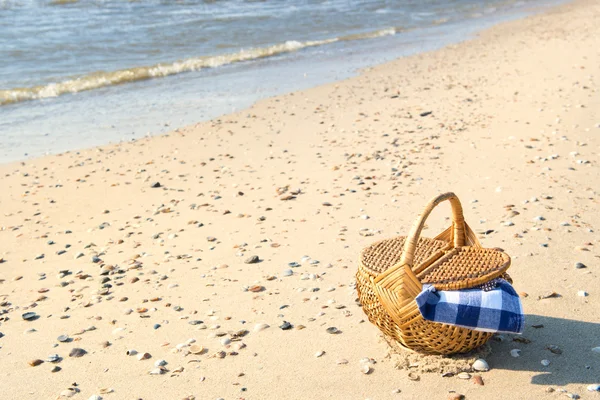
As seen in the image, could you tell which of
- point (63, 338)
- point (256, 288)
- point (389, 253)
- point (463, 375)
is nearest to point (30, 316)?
point (63, 338)

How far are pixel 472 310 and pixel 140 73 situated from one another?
1465 cm

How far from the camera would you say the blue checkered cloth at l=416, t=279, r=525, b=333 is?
3689mm

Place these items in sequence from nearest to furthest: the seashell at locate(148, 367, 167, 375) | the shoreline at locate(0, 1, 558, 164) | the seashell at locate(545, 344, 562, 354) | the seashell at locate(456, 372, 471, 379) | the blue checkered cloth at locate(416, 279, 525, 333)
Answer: the blue checkered cloth at locate(416, 279, 525, 333) → the seashell at locate(456, 372, 471, 379) → the seashell at locate(545, 344, 562, 354) → the seashell at locate(148, 367, 167, 375) → the shoreline at locate(0, 1, 558, 164)

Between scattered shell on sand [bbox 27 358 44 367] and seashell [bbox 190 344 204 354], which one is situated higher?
seashell [bbox 190 344 204 354]

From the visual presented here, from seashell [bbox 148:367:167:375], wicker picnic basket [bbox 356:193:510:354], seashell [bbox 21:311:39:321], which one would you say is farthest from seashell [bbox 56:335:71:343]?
wicker picnic basket [bbox 356:193:510:354]

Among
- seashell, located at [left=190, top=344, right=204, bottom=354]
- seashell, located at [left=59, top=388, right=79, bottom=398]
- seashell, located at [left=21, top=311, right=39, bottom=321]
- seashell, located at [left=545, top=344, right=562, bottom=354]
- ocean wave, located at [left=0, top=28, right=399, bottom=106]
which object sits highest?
ocean wave, located at [left=0, top=28, right=399, bottom=106]

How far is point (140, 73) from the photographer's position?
1702 cm

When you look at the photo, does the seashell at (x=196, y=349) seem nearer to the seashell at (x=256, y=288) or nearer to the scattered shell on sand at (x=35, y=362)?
the seashell at (x=256, y=288)

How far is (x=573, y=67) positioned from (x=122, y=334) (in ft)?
34.5

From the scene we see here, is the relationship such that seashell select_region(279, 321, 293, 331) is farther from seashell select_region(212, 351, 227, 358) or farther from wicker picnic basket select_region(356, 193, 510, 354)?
wicker picnic basket select_region(356, 193, 510, 354)

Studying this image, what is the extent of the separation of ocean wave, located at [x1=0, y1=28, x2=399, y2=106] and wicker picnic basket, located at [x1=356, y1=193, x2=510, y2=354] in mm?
12482

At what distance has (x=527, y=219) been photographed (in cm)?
625

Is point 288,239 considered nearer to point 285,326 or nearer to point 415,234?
point 285,326

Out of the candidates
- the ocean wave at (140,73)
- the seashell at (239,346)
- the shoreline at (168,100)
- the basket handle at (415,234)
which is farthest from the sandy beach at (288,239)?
the ocean wave at (140,73)
